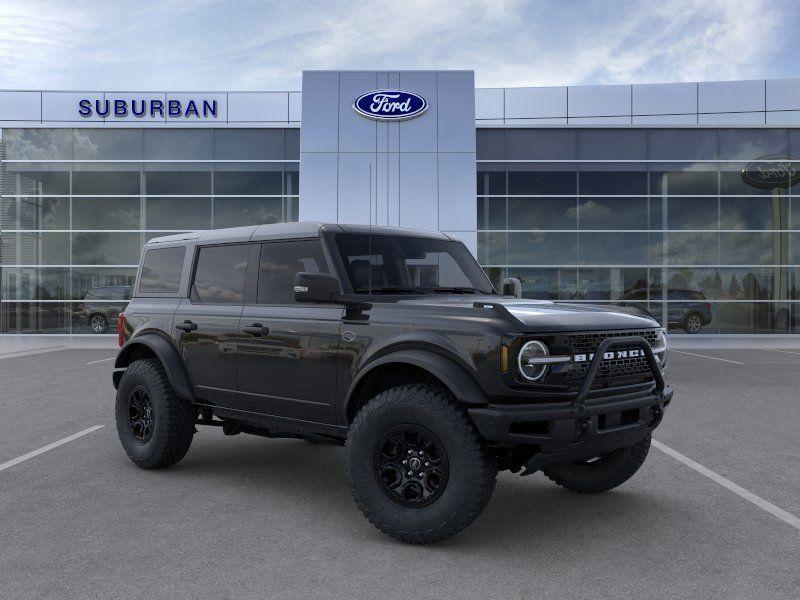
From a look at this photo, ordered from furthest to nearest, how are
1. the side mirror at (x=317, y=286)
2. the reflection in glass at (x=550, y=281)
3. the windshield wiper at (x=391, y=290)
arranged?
the reflection in glass at (x=550, y=281), the windshield wiper at (x=391, y=290), the side mirror at (x=317, y=286)

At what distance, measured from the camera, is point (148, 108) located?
25.9 meters

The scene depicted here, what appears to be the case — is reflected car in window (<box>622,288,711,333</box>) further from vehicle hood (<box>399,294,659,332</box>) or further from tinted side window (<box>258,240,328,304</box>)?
tinted side window (<box>258,240,328,304</box>)

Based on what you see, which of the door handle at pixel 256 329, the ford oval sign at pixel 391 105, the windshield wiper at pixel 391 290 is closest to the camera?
the windshield wiper at pixel 391 290

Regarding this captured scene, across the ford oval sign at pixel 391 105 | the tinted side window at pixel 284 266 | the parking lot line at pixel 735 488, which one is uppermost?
the ford oval sign at pixel 391 105

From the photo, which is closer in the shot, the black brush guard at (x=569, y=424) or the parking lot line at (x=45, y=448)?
the black brush guard at (x=569, y=424)

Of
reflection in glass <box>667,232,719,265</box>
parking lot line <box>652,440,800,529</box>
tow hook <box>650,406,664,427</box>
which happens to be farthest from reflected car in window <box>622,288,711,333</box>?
tow hook <box>650,406,664,427</box>

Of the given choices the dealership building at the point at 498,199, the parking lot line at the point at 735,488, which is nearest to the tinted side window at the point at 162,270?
the parking lot line at the point at 735,488

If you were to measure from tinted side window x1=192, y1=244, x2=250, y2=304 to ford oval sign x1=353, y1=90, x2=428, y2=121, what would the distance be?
18.9 meters

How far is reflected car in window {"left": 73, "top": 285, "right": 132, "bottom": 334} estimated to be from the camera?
25.4m

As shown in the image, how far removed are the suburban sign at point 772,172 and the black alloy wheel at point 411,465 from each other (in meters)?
25.8

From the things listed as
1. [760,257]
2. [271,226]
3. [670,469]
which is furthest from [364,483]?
[760,257]

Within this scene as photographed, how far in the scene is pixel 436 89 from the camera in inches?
949

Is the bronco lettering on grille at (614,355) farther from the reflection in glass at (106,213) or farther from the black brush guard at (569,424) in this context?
the reflection in glass at (106,213)

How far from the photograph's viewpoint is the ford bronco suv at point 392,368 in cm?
394
